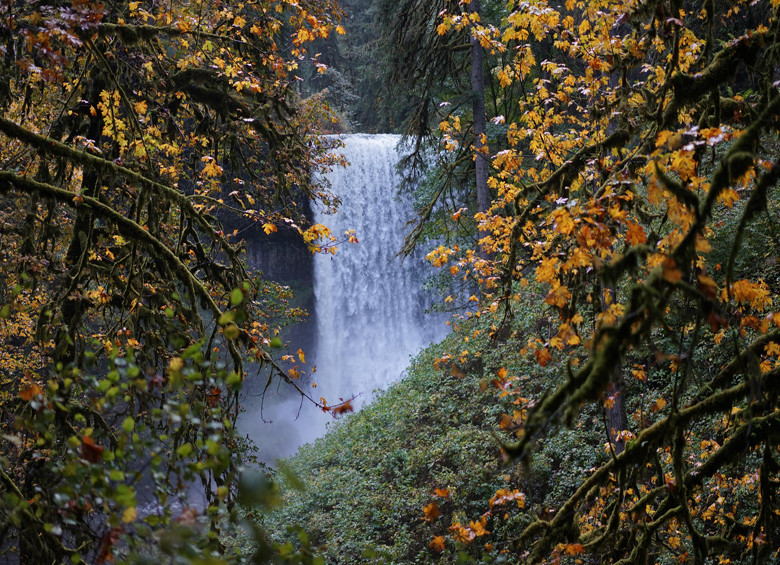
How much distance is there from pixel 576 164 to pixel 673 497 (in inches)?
77.8

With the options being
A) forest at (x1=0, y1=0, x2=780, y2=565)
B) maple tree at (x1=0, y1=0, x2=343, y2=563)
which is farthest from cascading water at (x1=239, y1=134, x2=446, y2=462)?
maple tree at (x1=0, y1=0, x2=343, y2=563)

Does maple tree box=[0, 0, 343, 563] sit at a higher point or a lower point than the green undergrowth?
higher

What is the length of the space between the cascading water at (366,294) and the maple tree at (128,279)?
12.6 meters

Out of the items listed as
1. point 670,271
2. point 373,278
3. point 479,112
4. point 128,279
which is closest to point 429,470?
point 479,112

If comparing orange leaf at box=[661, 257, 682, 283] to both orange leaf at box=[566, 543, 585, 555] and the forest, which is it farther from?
orange leaf at box=[566, 543, 585, 555]

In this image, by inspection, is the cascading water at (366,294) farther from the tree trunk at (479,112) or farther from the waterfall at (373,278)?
the tree trunk at (479,112)

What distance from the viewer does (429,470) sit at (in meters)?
9.82

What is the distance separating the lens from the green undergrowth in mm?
8266

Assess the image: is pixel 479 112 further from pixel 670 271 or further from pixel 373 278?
pixel 373 278

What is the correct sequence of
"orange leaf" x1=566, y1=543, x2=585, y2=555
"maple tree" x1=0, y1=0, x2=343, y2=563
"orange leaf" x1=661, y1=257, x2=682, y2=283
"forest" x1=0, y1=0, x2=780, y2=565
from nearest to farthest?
"orange leaf" x1=661, y1=257, x2=682, y2=283 < "maple tree" x1=0, y1=0, x2=343, y2=563 < "forest" x1=0, y1=0, x2=780, y2=565 < "orange leaf" x1=566, y1=543, x2=585, y2=555

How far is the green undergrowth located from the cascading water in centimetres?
761

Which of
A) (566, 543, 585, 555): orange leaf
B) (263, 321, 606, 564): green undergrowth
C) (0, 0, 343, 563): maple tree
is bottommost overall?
(263, 321, 606, 564): green undergrowth

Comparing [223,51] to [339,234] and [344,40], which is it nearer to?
[339,234]

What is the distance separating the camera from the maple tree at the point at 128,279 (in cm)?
186
